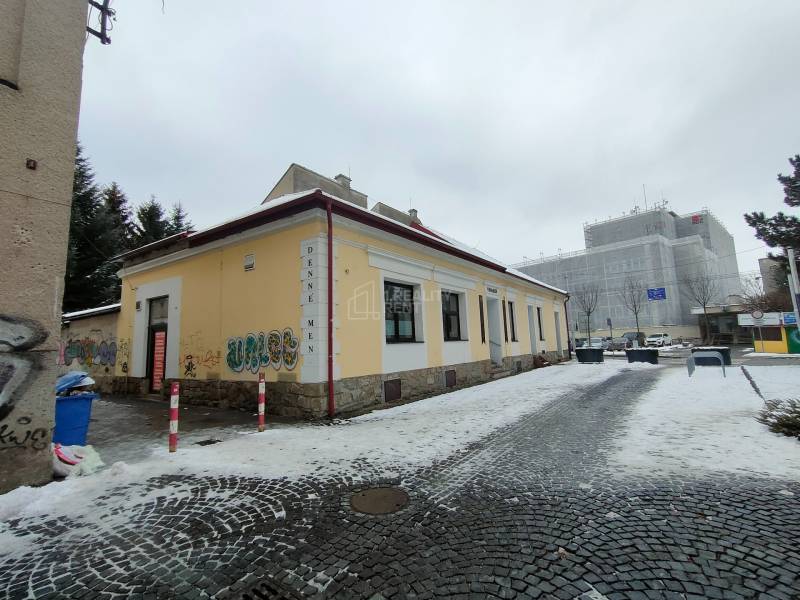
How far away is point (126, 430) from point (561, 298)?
2514cm

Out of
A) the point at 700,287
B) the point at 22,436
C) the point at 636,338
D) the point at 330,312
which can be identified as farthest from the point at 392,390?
the point at 700,287

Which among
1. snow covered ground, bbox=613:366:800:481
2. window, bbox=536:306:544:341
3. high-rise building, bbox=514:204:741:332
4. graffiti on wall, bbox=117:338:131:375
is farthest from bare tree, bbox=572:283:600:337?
graffiti on wall, bbox=117:338:131:375

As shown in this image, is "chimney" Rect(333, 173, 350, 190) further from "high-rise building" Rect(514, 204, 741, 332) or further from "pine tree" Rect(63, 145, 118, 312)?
"high-rise building" Rect(514, 204, 741, 332)

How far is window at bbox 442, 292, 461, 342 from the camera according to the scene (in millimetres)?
12648

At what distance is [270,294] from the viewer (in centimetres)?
863

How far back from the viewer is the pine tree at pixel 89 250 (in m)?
18.8

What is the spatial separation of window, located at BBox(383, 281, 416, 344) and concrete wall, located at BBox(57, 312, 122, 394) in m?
9.57

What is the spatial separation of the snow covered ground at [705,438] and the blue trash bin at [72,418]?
22.8ft

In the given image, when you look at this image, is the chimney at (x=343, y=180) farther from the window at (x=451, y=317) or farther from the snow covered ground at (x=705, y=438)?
the snow covered ground at (x=705, y=438)

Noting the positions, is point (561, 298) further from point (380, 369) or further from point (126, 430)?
point (126, 430)

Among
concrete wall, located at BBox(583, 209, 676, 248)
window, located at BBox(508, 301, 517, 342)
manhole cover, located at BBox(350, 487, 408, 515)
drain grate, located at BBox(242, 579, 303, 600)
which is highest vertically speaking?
concrete wall, located at BBox(583, 209, 676, 248)

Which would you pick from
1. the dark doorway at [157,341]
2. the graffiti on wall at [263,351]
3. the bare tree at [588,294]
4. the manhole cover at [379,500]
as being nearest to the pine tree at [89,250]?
the dark doorway at [157,341]

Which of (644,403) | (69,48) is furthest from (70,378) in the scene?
(644,403)

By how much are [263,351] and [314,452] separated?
4015mm
